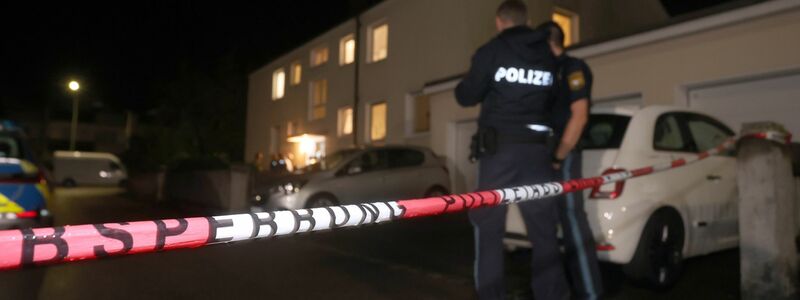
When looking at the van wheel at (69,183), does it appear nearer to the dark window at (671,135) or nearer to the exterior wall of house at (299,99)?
the exterior wall of house at (299,99)

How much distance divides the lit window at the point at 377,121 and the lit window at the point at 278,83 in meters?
7.80

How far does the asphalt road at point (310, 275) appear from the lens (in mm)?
4047

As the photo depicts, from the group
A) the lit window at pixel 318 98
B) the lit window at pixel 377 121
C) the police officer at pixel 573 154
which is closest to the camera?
the police officer at pixel 573 154

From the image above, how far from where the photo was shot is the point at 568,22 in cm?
1620

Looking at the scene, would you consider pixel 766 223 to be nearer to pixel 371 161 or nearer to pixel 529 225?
pixel 529 225

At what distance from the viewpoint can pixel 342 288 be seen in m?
4.21

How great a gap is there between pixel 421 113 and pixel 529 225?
39.1 feet

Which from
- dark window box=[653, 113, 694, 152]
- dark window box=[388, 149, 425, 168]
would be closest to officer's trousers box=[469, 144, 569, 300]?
dark window box=[653, 113, 694, 152]

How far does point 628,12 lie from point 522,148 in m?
16.6

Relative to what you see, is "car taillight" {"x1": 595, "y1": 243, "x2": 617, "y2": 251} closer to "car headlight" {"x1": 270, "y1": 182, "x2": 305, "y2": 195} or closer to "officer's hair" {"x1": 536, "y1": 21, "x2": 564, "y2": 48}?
"officer's hair" {"x1": 536, "y1": 21, "x2": 564, "y2": 48}

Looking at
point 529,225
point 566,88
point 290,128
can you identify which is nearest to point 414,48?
point 290,128

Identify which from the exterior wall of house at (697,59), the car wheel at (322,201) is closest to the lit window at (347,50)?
the car wheel at (322,201)

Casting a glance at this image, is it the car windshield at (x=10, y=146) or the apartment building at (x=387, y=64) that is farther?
the apartment building at (x=387, y=64)

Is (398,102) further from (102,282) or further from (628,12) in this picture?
(102,282)
